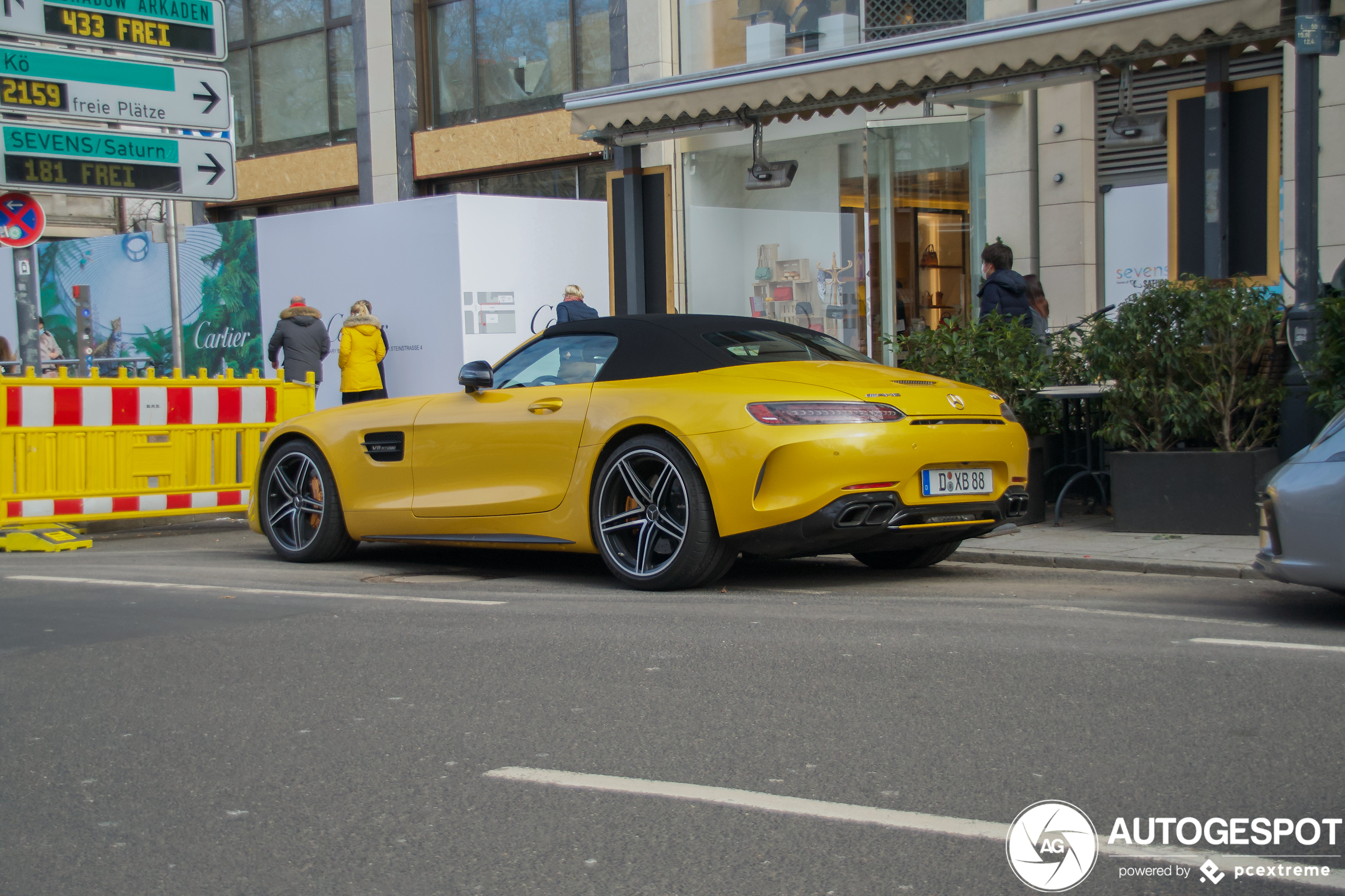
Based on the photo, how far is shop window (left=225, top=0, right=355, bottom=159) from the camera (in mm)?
23188

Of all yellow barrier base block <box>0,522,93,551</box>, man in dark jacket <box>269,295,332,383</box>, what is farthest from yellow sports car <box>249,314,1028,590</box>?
man in dark jacket <box>269,295,332,383</box>

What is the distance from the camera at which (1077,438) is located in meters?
10.3

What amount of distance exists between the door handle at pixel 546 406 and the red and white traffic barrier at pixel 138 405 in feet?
16.0

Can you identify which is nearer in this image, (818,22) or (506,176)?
(818,22)

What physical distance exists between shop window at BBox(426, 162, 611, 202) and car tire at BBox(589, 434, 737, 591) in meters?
12.7

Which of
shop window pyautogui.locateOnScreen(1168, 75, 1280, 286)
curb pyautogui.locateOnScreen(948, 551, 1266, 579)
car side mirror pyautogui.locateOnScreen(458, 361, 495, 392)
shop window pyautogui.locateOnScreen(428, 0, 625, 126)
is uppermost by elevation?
shop window pyautogui.locateOnScreen(428, 0, 625, 126)

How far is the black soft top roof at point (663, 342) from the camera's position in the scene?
7109 millimetres

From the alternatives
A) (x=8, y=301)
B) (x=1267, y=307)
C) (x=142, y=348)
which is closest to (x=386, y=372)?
(x=142, y=348)

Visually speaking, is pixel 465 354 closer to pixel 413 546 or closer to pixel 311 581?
pixel 413 546

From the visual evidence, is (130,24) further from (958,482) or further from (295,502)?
(958,482)

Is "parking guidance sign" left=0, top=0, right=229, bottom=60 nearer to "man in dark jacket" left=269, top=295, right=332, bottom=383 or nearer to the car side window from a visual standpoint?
"man in dark jacket" left=269, top=295, right=332, bottom=383

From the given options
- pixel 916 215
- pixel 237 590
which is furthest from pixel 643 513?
pixel 916 215

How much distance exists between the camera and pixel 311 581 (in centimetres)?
770

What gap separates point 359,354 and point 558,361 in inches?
342
